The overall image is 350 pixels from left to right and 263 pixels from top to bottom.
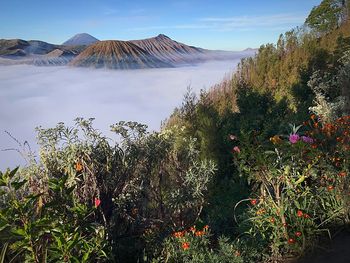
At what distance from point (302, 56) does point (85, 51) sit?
37.1 m

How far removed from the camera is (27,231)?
2.38 meters

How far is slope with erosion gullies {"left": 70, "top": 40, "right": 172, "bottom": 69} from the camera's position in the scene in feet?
155

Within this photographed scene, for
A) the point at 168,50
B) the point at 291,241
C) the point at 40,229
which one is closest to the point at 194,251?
the point at 291,241

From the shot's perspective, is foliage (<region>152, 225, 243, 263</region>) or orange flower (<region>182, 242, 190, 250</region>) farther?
orange flower (<region>182, 242, 190, 250</region>)

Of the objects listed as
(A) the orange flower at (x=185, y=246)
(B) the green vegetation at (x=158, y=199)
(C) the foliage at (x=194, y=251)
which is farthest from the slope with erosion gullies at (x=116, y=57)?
(A) the orange flower at (x=185, y=246)

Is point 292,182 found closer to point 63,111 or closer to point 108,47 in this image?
point 108,47

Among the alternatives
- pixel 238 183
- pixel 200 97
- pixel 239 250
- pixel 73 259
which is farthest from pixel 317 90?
pixel 73 259

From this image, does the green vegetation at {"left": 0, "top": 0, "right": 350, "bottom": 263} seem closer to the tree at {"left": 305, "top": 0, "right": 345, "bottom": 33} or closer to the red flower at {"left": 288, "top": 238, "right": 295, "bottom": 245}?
the red flower at {"left": 288, "top": 238, "right": 295, "bottom": 245}

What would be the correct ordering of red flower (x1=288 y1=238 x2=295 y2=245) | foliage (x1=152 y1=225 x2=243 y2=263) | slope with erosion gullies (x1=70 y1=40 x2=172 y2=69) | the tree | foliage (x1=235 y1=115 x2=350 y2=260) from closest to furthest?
foliage (x1=152 y1=225 x2=243 y2=263) → red flower (x1=288 y1=238 x2=295 y2=245) → foliage (x1=235 y1=115 x2=350 y2=260) → the tree → slope with erosion gullies (x1=70 y1=40 x2=172 y2=69)

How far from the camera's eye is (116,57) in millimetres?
49688

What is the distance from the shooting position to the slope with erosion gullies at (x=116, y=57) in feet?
155

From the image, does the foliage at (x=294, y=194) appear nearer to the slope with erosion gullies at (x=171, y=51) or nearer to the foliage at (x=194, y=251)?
the foliage at (x=194, y=251)

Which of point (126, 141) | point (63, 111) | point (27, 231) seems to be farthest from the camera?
point (63, 111)

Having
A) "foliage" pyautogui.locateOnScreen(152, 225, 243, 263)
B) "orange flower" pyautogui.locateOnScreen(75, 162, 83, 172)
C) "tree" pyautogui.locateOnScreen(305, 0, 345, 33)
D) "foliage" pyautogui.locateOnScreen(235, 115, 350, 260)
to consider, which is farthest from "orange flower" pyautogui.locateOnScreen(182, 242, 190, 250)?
"tree" pyautogui.locateOnScreen(305, 0, 345, 33)
